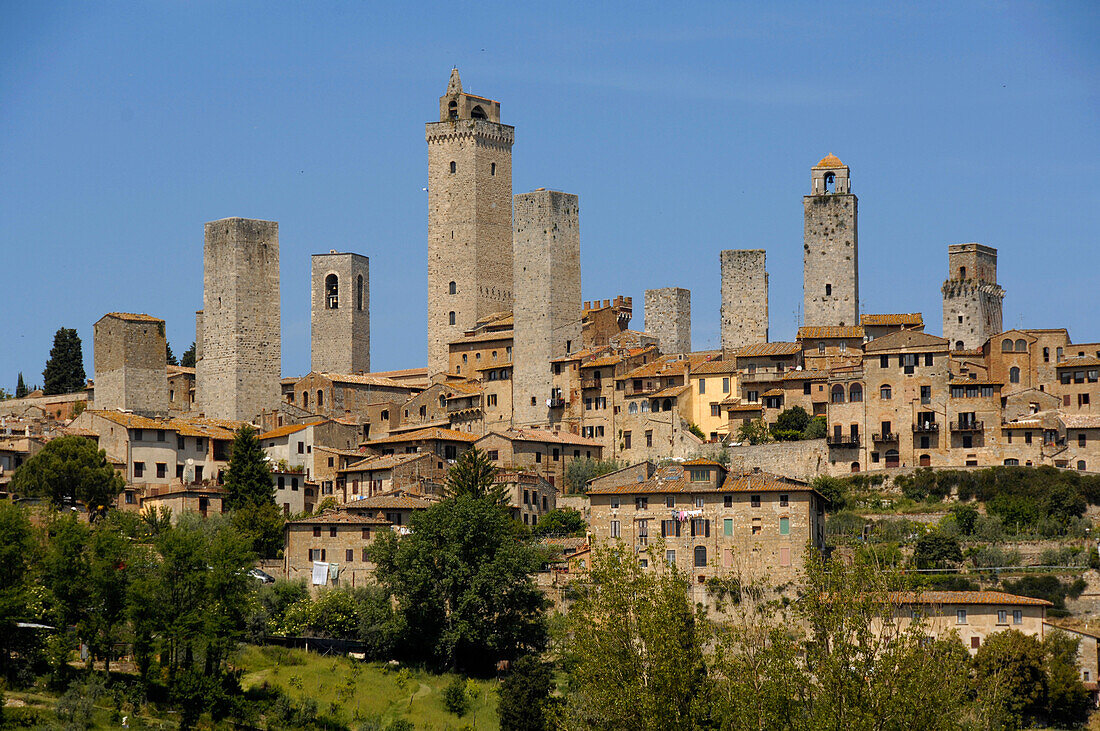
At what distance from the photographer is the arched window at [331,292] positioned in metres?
97.6

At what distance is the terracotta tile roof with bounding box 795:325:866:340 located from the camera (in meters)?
81.2

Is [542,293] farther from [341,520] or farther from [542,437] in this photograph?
[341,520]

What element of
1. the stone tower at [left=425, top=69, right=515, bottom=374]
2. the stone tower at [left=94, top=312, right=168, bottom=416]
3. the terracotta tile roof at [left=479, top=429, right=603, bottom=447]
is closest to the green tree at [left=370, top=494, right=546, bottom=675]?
the terracotta tile roof at [left=479, top=429, right=603, bottom=447]

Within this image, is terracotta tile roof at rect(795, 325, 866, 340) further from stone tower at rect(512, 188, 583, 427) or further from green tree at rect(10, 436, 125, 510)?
green tree at rect(10, 436, 125, 510)

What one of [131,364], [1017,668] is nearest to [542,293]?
[131,364]

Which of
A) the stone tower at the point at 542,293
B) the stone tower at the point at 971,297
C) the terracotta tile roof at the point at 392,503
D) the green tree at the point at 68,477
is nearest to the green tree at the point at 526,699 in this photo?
the terracotta tile roof at the point at 392,503

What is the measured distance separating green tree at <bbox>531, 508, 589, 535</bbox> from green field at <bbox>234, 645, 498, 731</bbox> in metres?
12.4

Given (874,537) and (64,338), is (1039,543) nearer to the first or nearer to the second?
(874,537)

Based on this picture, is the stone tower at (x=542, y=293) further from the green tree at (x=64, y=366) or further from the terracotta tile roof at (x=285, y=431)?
the green tree at (x=64, y=366)

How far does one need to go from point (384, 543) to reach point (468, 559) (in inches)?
116

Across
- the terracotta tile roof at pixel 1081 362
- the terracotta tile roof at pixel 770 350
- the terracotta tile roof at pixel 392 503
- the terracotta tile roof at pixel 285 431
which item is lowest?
the terracotta tile roof at pixel 392 503

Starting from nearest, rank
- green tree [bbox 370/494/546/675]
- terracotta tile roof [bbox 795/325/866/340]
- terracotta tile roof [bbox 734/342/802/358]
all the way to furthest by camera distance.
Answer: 1. green tree [bbox 370/494/546/675]
2. terracotta tile roof [bbox 734/342/802/358]
3. terracotta tile roof [bbox 795/325/866/340]

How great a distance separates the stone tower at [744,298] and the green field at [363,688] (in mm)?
30568

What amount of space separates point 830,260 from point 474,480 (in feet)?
82.9
